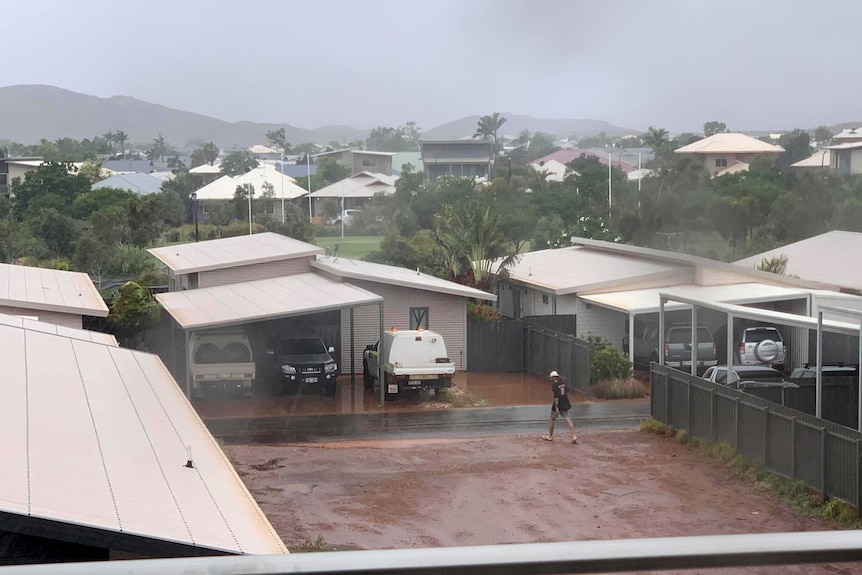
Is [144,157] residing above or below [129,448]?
above

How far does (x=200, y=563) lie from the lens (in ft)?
3.74

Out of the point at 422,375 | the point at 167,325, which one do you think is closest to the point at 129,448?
the point at 422,375

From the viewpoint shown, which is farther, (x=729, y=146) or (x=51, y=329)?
(x=51, y=329)

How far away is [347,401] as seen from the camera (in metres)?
15.5

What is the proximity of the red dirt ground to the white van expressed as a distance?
2.97 metres

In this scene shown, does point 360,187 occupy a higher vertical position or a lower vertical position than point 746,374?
higher

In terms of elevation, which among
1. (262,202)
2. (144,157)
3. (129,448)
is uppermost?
(144,157)

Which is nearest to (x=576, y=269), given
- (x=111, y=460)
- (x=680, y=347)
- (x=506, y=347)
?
(x=506, y=347)

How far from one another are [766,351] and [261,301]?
7.47 metres

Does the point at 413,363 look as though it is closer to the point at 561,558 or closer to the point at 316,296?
the point at 316,296

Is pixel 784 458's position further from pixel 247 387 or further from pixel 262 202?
pixel 262 202

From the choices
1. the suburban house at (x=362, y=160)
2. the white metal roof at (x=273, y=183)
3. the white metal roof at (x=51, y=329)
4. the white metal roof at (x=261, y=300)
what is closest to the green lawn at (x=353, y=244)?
the white metal roof at (x=273, y=183)

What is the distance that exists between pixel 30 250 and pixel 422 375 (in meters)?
19.7

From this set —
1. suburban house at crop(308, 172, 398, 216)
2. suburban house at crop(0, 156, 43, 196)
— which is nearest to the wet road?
suburban house at crop(308, 172, 398, 216)
